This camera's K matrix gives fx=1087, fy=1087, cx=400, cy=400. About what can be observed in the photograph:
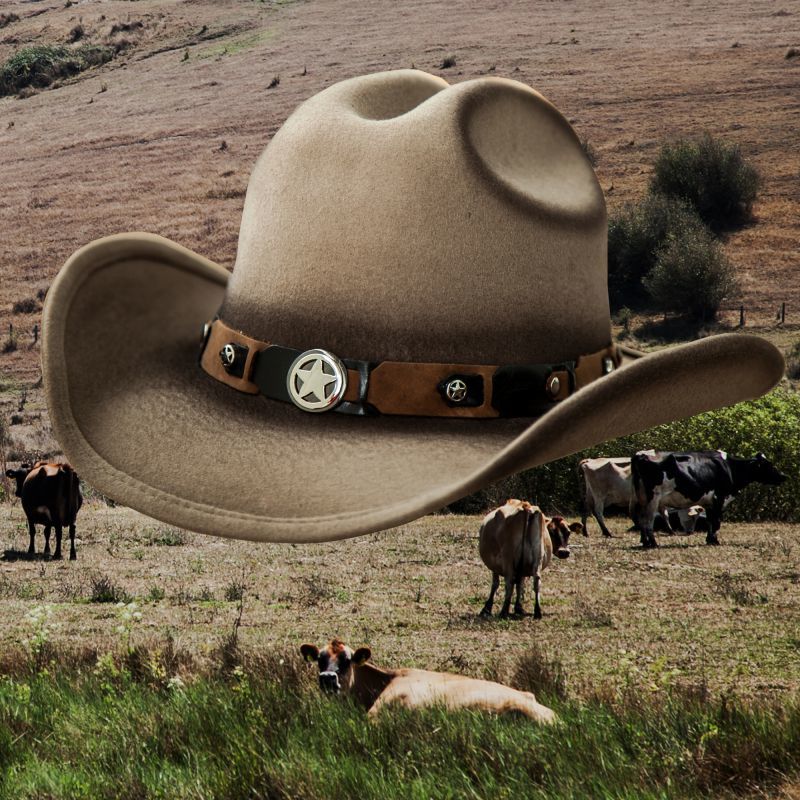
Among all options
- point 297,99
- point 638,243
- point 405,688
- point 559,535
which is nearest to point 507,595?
point 559,535

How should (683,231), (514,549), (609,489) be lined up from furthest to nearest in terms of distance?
(683,231)
(609,489)
(514,549)

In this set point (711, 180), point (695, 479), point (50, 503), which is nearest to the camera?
point (50, 503)

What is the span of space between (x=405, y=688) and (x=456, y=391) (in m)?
5.71

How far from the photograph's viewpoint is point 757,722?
5.28m

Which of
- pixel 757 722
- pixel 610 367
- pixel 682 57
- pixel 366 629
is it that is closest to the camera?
pixel 610 367

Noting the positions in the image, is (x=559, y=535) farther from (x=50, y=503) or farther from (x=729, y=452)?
(x=729, y=452)

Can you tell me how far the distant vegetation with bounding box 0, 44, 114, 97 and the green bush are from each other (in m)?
72.2

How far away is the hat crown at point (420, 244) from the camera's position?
2314 mm

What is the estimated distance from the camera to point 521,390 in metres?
2.32

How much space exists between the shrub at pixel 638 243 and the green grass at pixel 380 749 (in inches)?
1584

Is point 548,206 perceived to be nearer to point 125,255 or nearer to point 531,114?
point 531,114

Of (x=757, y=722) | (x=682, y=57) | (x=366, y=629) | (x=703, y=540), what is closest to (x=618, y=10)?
(x=682, y=57)

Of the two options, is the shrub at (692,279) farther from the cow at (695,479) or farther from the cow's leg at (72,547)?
the cow's leg at (72,547)

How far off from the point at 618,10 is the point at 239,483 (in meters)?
84.1
